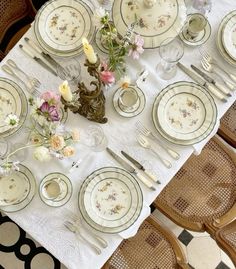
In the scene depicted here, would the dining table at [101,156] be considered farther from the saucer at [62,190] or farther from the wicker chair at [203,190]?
the wicker chair at [203,190]

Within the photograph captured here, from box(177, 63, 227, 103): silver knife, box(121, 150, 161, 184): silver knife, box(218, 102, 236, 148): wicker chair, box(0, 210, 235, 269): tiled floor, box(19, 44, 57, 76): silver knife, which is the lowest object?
box(0, 210, 235, 269): tiled floor

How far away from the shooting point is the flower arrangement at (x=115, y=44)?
1635mm

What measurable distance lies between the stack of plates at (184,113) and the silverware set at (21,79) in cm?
45

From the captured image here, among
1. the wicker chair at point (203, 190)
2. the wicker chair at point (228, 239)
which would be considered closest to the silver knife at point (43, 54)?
the wicker chair at point (203, 190)

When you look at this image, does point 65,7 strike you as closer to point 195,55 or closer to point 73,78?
point 73,78

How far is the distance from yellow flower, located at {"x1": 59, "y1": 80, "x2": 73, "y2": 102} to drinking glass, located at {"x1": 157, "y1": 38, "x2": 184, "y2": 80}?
507mm

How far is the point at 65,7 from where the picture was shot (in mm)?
1946

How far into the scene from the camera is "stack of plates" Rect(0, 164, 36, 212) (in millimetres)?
1830

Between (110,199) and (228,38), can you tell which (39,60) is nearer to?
(110,199)

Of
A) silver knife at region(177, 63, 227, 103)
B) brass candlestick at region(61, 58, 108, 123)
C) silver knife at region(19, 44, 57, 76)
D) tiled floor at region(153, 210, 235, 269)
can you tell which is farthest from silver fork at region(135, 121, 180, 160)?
tiled floor at region(153, 210, 235, 269)

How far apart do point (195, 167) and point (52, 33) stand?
84 centimetres

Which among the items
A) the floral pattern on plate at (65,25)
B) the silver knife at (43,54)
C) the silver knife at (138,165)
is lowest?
the silver knife at (138,165)

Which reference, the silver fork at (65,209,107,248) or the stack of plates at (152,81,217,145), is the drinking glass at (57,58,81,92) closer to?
the stack of plates at (152,81,217,145)

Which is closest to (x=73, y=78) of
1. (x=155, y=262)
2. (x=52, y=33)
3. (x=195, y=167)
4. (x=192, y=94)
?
(x=52, y=33)
